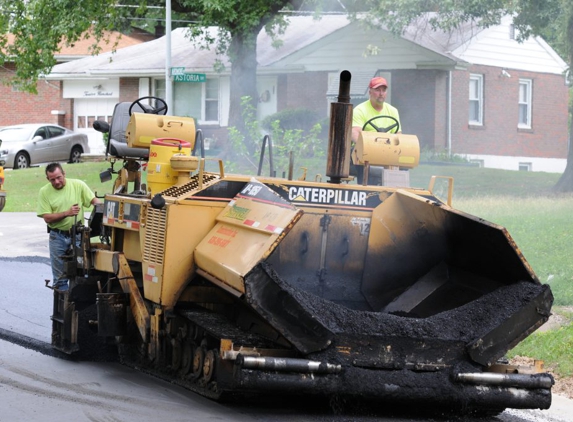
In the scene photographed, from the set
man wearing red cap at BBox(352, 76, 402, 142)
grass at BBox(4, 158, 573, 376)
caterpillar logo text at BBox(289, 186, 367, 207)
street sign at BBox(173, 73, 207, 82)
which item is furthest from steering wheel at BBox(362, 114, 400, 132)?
street sign at BBox(173, 73, 207, 82)

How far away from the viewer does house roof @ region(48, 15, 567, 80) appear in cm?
3067

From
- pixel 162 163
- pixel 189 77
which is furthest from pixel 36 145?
pixel 162 163

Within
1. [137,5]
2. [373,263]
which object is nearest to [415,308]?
[373,263]

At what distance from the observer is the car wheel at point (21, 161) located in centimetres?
3472

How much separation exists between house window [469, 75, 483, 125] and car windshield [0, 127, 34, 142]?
13698 mm

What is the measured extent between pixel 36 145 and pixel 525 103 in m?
15.2

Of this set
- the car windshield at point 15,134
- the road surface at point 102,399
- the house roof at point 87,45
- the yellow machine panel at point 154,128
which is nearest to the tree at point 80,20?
the car windshield at point 15,134

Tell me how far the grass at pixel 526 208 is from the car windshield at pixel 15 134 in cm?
383

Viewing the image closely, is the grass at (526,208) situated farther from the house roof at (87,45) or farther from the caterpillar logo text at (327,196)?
the house roof at (87,45)

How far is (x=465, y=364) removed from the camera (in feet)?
24.6

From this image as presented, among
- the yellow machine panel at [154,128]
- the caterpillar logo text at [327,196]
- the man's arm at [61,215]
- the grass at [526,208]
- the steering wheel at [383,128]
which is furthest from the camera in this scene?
the man's arm at [61,215]

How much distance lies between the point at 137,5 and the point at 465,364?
762 inches

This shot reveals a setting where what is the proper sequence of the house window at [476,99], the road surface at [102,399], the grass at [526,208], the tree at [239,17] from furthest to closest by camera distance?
the house window at [476,99], the tree at [239,17], the grass at [526,208], the road surface at [102,399]

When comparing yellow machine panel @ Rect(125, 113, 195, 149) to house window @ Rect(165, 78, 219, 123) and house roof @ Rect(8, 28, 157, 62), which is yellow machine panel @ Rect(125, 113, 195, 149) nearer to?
house window @ Rect(165, 78, 219, 123)
